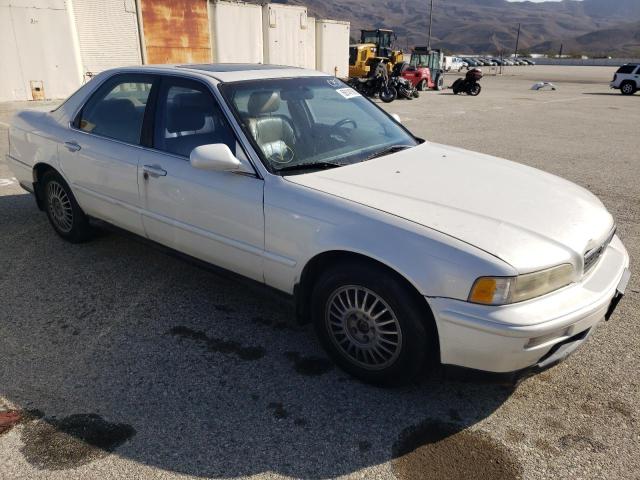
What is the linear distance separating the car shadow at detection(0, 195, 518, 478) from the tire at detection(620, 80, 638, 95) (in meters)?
28.2

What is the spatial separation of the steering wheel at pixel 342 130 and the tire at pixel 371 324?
111 cm

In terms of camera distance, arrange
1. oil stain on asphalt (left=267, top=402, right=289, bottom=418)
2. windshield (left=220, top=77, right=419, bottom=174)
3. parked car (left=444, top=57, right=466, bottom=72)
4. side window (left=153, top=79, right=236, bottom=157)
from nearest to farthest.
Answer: oil stain on asphalt (left=267, top=402, right=289, bottom=418), windshield (left=220, top=77, right=419, bottom=174), side window (left=153, top=79, right=236, bottom=157), parked car (left=444, top=57, right=466, bottom=72)

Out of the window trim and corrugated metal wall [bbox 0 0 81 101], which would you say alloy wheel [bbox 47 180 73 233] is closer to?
the window trim

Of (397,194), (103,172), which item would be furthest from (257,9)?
(397,194)

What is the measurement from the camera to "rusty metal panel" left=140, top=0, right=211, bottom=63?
17.9 meters

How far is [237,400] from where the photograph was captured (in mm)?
2668

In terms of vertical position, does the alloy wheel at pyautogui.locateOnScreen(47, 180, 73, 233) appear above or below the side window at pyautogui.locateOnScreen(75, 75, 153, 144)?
below

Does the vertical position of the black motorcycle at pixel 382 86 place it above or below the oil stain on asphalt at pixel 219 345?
below

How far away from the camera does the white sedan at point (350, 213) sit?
231 centimetres

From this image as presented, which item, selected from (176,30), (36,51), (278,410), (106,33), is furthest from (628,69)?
(278,410)

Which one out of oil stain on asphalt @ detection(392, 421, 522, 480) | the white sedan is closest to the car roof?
the white sedan

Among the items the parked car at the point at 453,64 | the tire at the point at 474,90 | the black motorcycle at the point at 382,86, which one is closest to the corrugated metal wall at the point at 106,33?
the black motorcycle at the point at 382,86

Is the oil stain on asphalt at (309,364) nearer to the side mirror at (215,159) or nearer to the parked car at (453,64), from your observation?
the side mirror at (215,159)

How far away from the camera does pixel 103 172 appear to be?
12.6ft
